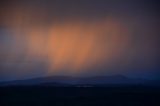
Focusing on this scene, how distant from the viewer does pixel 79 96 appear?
16.7 feet

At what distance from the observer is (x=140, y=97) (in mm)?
4855

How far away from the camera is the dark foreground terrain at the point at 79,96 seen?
4.44 meters

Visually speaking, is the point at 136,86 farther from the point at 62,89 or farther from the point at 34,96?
the point at 34,96

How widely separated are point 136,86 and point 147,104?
152 centimetres

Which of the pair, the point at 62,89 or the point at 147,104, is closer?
the point at 147,104

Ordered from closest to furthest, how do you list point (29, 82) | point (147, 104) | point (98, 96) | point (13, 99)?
point (147, 104) → point (13, 99) → point (98, 96) → point (29, 82)

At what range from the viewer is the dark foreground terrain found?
4.44 meters

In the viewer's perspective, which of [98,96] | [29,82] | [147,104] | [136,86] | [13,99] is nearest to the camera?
[147,104]

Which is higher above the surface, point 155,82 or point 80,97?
point 155,82

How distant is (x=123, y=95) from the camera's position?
512cm

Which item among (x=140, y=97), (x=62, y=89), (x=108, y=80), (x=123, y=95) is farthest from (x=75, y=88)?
(x=140, y=97)

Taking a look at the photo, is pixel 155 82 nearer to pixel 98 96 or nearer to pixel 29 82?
pixel 98 96

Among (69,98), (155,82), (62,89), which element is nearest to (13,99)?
(69,98)

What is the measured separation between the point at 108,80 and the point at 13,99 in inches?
84.1
